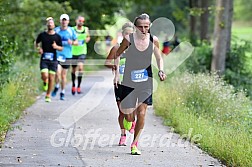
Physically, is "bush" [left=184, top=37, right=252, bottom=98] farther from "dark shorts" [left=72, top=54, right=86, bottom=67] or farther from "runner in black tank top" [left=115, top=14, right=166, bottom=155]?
"runner in black tank top" [left=115, top=14, right=166, bottom=155]

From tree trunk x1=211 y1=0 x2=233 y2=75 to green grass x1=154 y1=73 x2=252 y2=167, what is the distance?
14.1ft

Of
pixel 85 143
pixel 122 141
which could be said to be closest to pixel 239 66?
pixel 122 141

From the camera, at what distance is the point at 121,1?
38.2 metres

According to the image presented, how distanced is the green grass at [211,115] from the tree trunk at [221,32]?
4.30 meters

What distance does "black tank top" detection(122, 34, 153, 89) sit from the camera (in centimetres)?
1010

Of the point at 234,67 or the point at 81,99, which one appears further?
the point at 234,67

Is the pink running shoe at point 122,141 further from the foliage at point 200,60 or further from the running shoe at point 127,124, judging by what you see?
the foliage at point 200,60

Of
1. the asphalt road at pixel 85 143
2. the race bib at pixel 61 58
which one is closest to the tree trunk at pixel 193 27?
the race bib at pixel 61 58

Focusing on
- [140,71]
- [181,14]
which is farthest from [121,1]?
[140,71]

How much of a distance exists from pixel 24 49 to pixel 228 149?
1894cm

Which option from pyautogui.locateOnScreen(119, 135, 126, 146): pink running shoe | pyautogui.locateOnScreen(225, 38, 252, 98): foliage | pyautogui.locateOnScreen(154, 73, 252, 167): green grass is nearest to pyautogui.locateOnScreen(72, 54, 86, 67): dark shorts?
pyautogui.locateOnScreen(154, 73, 252, 167): green grass

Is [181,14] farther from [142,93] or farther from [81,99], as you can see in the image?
[142,93]

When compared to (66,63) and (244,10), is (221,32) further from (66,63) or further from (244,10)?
(244,10)

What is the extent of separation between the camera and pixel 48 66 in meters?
16.7
